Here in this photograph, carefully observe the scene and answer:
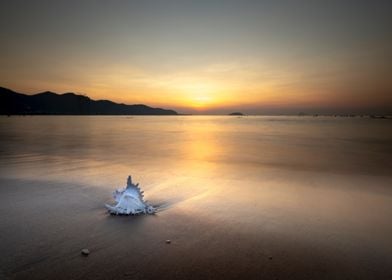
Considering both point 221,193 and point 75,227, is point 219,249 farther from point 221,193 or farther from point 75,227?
→ point 221,193

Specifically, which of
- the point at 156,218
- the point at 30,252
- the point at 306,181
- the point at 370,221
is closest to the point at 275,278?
the point at 156,218

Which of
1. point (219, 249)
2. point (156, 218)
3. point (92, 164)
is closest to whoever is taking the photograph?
point (219, 249)

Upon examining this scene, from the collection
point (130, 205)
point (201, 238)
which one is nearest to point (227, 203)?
point (201, 238)

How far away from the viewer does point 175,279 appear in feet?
12.6

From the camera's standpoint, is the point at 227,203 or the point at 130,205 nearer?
the point at 130,205

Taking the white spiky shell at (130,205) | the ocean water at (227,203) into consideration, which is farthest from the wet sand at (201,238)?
the white spiky shell at (130,205)

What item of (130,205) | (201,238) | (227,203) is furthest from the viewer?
(227,203)

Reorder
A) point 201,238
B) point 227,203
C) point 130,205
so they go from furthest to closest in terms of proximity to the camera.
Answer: point 227,203
point 130,205
point 201,238

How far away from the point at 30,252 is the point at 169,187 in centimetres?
507

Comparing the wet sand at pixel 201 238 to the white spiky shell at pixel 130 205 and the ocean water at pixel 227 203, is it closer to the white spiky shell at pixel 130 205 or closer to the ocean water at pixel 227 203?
the ocean water at pixel 227 203

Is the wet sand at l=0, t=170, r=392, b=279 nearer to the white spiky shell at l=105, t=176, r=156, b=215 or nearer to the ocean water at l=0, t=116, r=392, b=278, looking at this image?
the ocean water at l=0, t=116, r=392, b=278

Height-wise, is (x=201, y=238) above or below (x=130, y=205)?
below

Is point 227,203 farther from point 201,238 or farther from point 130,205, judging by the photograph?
point 130,205

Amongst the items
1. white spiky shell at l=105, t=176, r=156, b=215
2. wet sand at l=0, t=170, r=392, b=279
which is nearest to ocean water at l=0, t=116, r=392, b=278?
wet sand at l=0, t=170, r=392, b=279
